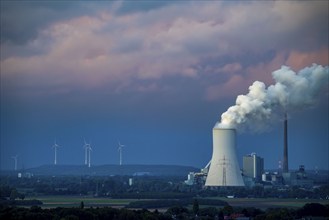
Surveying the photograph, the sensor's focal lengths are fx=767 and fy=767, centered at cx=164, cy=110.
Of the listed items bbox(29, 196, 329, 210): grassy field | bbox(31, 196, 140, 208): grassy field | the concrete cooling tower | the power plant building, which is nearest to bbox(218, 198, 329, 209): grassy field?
bbox(29, 196, 329, 210): grassy field

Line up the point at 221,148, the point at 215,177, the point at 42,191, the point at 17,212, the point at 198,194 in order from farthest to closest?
the point at 42,191 → the point at 198,194 → the point at 215,177 → the point at 221,148 → the point at 17,212

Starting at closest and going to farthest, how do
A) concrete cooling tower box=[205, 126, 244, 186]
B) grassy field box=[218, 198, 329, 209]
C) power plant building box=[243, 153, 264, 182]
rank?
grassy field box=[218, 198, 329, 209]
concrete cooling tower box=[205, 126, 244, 186]
power plant building box=[243, 153, 264, 182]

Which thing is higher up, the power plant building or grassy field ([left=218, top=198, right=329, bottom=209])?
the power plant building

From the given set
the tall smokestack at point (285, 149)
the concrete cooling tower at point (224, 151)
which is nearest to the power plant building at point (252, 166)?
the tall smokestack at point (285, 149)

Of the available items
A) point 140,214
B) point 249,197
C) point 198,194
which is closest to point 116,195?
point 198,194

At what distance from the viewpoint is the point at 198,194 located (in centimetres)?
7769

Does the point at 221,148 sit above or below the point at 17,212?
above

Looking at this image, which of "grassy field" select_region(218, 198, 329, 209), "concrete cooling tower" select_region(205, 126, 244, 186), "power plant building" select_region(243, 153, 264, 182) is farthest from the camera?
"power plant building" select_region(243, 153, 264, 182)

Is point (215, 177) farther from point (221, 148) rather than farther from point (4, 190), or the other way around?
point (4, 190)

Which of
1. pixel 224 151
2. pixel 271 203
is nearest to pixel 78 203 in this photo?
pixel 224 151

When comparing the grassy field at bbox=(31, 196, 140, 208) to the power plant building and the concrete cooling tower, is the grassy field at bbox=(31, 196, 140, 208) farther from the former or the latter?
the power plant building

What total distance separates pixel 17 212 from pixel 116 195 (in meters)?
34.3

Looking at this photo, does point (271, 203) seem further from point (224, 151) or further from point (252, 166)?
point (252, 166)

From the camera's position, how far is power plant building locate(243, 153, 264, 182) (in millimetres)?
90188
